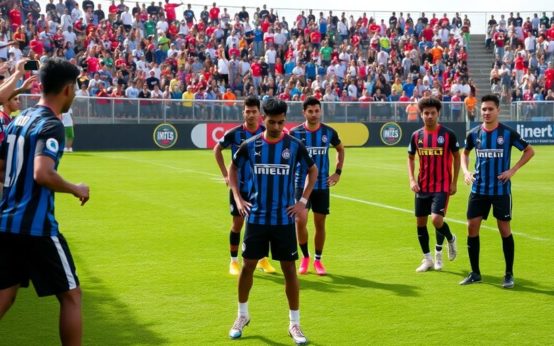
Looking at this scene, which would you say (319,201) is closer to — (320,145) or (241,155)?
(320,145)

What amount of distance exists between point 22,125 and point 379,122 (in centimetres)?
3075

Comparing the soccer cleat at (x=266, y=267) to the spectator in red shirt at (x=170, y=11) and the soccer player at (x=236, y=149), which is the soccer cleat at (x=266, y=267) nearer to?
the soccer player at (x=236, y=149)

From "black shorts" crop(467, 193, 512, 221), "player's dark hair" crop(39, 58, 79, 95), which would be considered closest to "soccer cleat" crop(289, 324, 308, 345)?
"player's dark hair" crop(39, 58, 79, 95)

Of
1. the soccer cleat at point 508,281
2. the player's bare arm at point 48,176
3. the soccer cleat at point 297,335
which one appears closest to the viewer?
the player's bare arm at point 48,176

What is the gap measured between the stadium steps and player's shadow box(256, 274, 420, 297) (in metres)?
36.1

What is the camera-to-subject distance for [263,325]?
7.61 meters

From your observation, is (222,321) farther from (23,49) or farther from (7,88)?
(23,49)

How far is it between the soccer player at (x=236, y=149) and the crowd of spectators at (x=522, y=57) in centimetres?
2970

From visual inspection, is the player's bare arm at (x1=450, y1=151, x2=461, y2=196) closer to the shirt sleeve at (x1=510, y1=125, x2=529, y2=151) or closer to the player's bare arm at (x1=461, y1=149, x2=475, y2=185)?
the player's bare arm at (x1=461, y1=149, x2=475, y2=185)

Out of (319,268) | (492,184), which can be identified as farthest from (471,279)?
(319,268)

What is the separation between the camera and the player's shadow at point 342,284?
9.02 m

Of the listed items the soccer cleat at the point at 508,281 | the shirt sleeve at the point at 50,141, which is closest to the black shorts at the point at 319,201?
the soccer cleat at the point at 508,281

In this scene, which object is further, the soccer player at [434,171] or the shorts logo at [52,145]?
the soccer player at [434,171]

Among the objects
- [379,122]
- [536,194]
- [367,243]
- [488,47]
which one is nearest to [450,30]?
[488,47]
